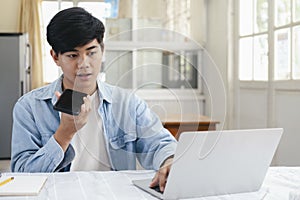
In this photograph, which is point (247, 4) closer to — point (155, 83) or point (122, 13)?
point (122, 13)

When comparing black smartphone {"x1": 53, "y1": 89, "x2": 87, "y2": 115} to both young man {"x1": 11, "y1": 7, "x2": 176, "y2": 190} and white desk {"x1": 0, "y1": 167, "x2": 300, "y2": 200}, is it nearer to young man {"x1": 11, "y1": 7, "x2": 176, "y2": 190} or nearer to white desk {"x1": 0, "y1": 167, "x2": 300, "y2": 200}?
young man {"x1": 11, "y1": 7, "x2": 176, "y2": 190}

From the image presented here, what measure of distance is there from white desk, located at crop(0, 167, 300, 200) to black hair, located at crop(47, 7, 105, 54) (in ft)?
1.33

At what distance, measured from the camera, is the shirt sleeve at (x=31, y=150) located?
52.4 inches

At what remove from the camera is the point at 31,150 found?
139 centimetres

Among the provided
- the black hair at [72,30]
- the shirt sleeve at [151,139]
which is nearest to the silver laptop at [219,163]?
the shirt sleeve at [151,139]

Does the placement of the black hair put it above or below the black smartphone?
above

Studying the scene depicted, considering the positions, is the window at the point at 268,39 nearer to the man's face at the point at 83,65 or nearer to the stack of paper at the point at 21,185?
the man's face at the point at 83,65

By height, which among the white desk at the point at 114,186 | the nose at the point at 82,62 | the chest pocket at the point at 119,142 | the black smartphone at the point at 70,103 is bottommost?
the white desk at the point at 114,186

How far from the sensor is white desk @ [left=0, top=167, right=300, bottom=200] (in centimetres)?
103

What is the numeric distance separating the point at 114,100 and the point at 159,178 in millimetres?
345

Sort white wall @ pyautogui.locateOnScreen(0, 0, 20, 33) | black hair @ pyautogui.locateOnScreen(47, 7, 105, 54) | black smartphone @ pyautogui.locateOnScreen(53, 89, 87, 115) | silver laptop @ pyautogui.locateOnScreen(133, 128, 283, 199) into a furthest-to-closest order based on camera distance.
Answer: white wall @ pyautogui.locateOnScreen(0, 0, 20, 33) < black hair @ pyautogui.locateOnScreen(47, 7, 105, 54) < black smartphone @ pyautogui.locateOnScreen(53, 89, 87, 115) < silver laptop @ pyautogui.locateOnScreen(133, 128, 283, 199)

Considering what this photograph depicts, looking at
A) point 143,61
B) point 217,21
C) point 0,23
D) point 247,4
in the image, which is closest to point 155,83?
point 143,61

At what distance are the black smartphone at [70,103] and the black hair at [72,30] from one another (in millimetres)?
188

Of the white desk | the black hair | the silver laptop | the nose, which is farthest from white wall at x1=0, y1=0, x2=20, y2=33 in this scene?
the silver laptop
